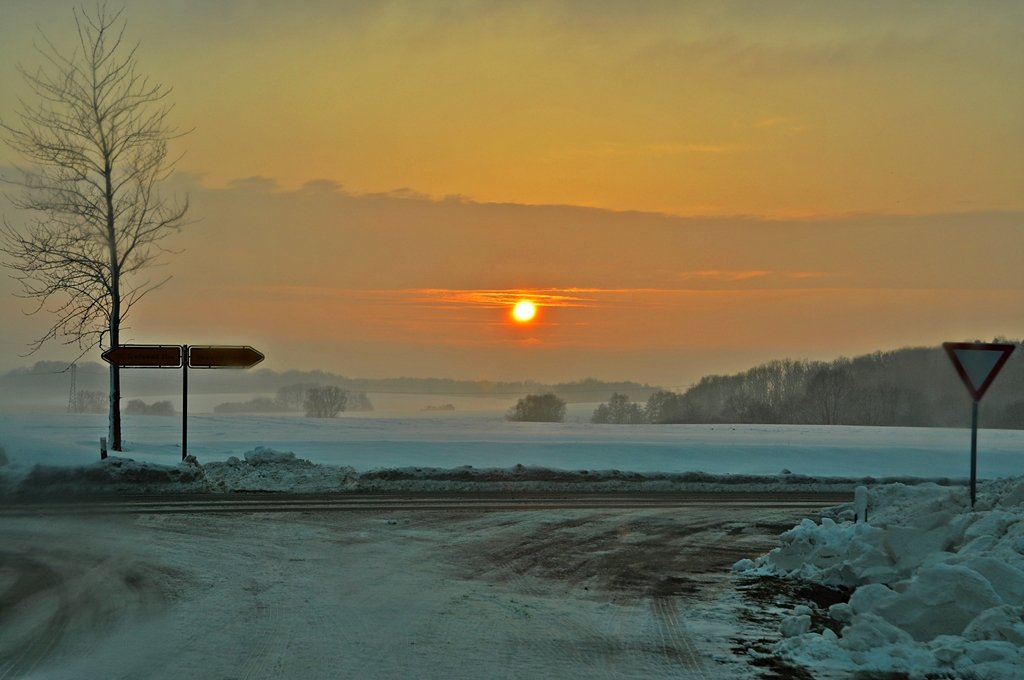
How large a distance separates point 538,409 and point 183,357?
56158 mm

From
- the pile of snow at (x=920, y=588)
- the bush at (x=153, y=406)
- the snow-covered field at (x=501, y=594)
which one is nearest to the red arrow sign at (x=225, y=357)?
the snow-covered field at (x=501, y=594)

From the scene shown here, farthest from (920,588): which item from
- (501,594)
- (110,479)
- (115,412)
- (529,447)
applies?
(115,412)

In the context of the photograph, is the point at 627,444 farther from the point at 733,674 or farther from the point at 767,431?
the point at 733,674

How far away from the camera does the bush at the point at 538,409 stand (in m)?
80.9

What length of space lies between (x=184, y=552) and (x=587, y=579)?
5382 mm

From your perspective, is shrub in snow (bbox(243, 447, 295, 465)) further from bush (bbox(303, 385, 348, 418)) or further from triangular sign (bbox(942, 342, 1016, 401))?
bush (bbox(303, 385, 348, 418))

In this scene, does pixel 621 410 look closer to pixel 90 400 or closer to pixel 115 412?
pixel 90 400

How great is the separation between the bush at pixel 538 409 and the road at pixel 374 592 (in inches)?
2453

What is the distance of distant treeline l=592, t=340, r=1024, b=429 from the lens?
258 ft

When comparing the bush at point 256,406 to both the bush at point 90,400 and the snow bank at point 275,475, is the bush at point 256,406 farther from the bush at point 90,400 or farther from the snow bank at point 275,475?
the snow bank at point 275,475

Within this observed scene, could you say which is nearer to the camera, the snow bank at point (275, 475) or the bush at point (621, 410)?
the snow bank at point (275, 475)

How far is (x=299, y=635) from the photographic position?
8.71 metres

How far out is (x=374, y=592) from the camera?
10.7 metres

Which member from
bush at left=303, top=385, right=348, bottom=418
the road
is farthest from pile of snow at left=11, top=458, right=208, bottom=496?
bush at left=303, top=385, right=348, bottom=418
